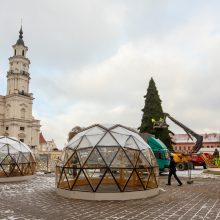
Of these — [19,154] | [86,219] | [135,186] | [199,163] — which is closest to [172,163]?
[135,186]

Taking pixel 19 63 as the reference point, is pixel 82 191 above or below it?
below

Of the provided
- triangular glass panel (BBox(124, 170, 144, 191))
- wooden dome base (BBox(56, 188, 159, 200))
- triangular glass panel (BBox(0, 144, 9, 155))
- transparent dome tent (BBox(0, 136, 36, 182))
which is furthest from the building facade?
wooden dome base (BBox(56, 188, 159, 200))

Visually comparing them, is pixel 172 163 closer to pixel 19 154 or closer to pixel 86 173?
pixel 86 173

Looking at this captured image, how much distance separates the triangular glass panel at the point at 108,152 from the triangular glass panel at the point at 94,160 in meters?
0.18

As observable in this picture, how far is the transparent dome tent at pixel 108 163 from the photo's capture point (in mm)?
11461

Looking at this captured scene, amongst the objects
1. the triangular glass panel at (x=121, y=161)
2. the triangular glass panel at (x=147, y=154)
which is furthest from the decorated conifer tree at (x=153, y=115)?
the triangular glass panel at (x=121, y=161)

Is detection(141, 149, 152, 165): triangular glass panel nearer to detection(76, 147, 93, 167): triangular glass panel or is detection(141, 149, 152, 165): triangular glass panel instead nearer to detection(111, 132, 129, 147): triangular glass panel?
detection(111, 132, 129, 147): triangular glass panel

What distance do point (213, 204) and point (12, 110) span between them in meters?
65.3

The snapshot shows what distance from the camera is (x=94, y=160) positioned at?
40.0 feet

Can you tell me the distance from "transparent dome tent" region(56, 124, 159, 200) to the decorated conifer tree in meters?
24.6

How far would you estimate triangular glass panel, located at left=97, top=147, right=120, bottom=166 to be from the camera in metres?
11.9

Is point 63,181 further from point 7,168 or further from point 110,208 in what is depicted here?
point 7,168

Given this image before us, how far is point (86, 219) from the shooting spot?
24.3 feet

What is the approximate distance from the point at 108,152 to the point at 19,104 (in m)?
61.6
